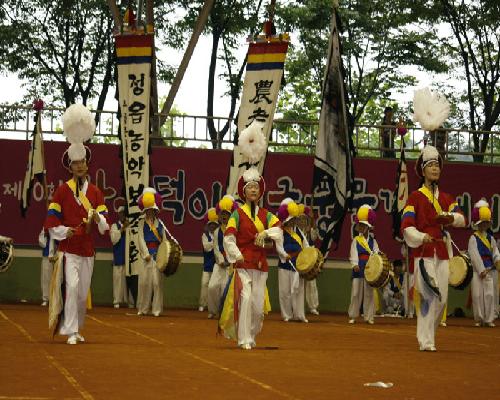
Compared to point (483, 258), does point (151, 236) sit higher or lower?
higher

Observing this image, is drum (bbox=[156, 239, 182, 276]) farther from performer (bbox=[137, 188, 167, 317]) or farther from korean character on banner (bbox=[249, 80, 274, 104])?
korean character on banner (bbox=[249, 80, 274, 104])

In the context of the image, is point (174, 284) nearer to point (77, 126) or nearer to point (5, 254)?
point (5, 254)

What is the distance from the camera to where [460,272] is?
687 inches

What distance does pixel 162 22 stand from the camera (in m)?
33.2

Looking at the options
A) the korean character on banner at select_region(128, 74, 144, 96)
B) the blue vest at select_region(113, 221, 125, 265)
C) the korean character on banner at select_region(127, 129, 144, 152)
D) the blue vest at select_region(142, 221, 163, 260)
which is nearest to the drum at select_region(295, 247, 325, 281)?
the blue vest at select_region(142, 221, 163, 260)

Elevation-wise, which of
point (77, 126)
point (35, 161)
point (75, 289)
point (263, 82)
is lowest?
point (75, 289)

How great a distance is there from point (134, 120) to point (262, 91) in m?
2.78

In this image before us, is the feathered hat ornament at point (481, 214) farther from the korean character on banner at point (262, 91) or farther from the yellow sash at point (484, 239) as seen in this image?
the korean character on banner at point (262, 91)

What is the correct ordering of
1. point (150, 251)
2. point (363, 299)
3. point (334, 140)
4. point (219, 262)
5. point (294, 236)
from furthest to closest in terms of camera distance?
1. point (334, 140)
2. point (219, 262)
3. point (363, 299)
4. point (294, 236)
5. point (150, 251)

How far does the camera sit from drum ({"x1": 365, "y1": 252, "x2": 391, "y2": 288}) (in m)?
21.5

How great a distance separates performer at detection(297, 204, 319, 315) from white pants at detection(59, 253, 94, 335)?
10237mm

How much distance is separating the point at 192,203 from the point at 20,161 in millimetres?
3670

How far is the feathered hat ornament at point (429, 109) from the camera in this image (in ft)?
48.8

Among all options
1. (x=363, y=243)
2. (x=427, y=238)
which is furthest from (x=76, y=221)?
(x=363, y=243)
